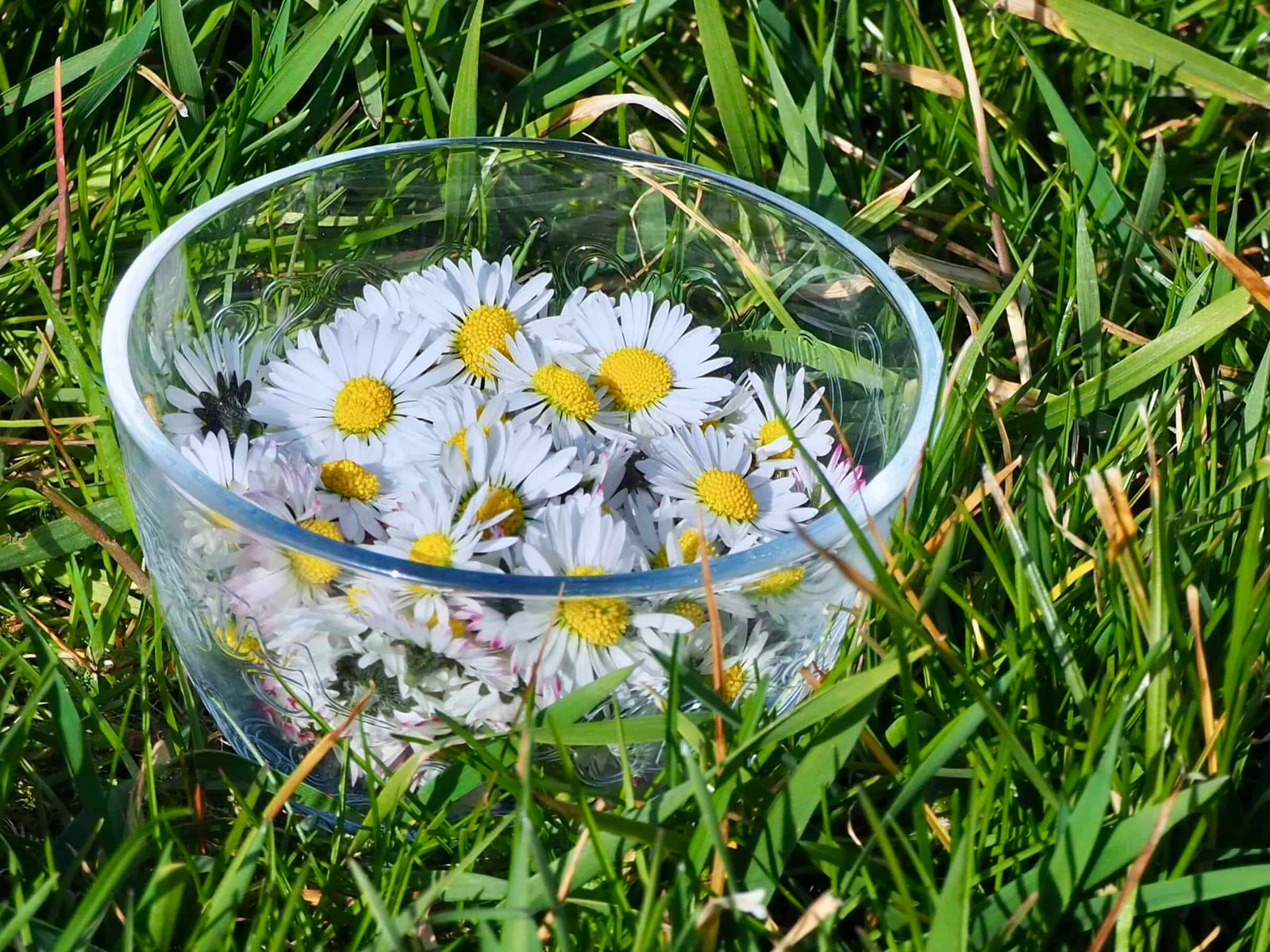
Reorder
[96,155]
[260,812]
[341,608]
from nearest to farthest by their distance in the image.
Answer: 1. [341,608]
2. [260,812]
3. [96,155]

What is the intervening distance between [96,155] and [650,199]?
0.41 m

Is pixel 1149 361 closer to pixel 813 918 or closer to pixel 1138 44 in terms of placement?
pixel 1138 44

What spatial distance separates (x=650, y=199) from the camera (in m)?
0.89

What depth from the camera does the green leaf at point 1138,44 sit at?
1127 millimetres

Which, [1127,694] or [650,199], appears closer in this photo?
[1127,694]

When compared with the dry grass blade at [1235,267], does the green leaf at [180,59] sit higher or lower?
higher

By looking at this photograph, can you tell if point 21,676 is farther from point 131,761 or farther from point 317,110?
point 317,110

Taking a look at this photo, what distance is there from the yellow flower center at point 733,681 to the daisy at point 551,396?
0.18 m

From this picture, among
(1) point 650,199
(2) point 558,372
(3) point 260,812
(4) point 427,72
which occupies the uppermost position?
(4) point 427,72

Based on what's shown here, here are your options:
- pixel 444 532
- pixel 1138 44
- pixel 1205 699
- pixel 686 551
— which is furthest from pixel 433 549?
pixel 1138 44

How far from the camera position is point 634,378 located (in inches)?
33.3

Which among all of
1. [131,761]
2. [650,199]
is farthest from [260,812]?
[650,199]

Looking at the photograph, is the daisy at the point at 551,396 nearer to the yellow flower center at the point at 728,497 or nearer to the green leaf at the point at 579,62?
the yellow flower center at the point at 728,497

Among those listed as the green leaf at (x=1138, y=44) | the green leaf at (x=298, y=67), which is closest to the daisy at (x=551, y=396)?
the green leaf at (x=298, y=67)
